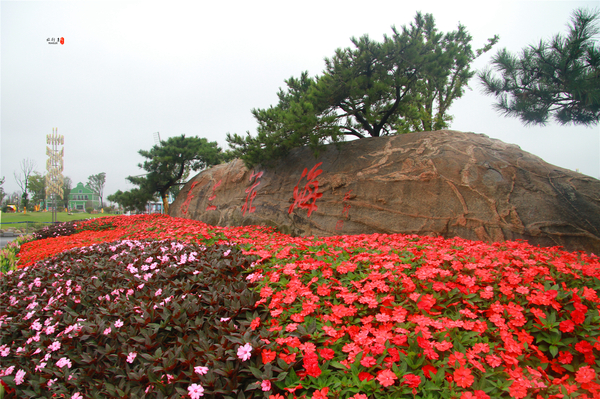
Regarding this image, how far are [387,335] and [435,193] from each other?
3319mm

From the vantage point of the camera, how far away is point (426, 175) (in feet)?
14.3

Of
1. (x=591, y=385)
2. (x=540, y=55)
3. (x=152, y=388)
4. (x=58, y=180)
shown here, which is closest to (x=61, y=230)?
(x=58, y=180)

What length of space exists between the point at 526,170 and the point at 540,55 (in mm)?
2255

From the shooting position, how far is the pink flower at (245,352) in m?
1.35

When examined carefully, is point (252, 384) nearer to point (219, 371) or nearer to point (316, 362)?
point (219, 371)

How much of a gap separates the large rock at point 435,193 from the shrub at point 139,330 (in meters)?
2.62

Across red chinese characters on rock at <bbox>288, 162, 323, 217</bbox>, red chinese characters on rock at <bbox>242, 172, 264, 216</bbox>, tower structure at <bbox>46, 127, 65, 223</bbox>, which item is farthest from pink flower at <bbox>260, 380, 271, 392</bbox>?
tower structure at <bbox>46, 127, 65, 223</bbox>

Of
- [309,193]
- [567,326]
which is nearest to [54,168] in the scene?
[309,193]

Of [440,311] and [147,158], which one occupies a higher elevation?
[147,158]

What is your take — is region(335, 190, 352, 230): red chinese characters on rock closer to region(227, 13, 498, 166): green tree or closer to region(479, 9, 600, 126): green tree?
region(227, 13, 498, 166): green tree

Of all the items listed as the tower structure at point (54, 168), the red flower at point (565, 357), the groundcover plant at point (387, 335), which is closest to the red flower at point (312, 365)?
the groundcover plant at point (387, 335)

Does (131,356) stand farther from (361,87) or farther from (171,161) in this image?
(171,161)

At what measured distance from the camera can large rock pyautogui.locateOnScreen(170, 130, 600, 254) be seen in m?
3.72

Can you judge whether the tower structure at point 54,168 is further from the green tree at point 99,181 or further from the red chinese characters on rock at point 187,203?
the green tree at point 99,181
